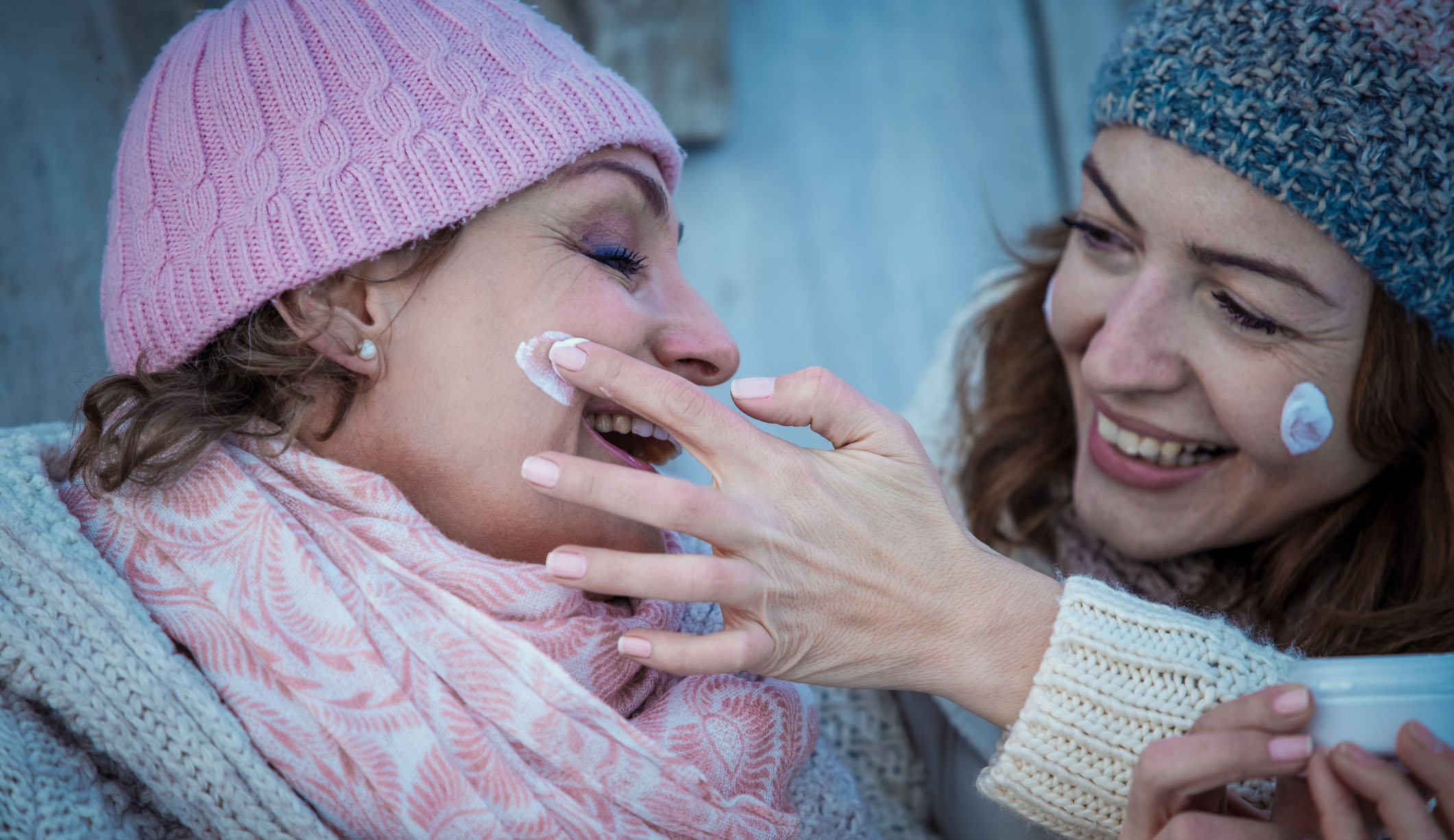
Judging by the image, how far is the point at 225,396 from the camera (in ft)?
4.97

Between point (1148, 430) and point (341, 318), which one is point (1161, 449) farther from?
point (341, 318)

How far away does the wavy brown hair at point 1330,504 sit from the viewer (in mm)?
1765

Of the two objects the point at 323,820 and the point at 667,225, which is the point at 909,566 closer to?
the point at 667,225

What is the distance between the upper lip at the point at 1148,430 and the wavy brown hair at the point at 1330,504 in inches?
10.5

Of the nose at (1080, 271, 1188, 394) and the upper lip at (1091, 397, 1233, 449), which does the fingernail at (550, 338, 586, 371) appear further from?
the upper lip at (1091, 397, 1233, 449)

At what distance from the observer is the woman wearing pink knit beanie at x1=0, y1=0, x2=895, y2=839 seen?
4.22 feet

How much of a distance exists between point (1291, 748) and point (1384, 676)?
0.46 ft

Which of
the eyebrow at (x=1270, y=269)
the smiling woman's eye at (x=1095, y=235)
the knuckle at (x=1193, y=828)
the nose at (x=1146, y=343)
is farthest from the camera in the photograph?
the smiling woman's eye at (x=1095, y=235)

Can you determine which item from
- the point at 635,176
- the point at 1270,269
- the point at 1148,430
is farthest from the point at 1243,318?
the point at 635,176

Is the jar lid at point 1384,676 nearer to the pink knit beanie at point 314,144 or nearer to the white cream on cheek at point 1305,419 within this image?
the white cream on cheek at point 1305,419

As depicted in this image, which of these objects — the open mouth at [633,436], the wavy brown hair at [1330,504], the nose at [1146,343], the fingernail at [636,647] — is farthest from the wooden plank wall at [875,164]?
the fingernail at [636,647]

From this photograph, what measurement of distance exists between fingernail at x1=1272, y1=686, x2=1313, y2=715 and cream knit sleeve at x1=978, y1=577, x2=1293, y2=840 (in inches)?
6.6

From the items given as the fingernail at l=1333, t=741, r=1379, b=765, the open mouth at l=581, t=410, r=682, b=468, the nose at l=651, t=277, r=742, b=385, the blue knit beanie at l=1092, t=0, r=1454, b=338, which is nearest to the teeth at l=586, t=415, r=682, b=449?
the open mouth at l=581, t=410, r=682, b=468

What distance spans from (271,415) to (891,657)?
3.45ft
